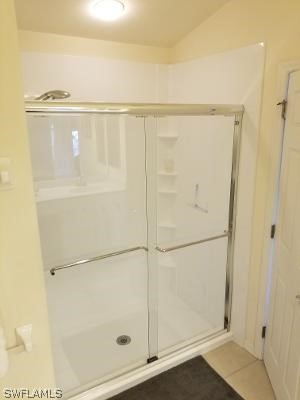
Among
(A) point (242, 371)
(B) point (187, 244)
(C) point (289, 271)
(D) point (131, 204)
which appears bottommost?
(A) point (242, 371)

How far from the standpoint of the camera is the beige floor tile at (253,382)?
5.94 ft

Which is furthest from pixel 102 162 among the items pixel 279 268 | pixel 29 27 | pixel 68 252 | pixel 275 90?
pixel 279 268

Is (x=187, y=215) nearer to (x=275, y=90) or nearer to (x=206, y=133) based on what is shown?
(x=206, y=133)

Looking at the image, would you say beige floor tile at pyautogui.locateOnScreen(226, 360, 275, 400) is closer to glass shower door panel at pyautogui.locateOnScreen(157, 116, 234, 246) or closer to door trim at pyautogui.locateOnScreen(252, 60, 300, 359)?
door trim at pyautogui.locateOnScreen(252, 60, 300, 359)

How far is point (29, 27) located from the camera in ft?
6.81

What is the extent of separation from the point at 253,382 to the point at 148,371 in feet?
2.23

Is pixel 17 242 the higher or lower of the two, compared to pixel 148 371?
higher

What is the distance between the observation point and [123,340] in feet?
7.35

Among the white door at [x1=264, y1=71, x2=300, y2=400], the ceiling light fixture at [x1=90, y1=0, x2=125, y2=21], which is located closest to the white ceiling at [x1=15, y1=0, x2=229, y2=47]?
the ceiling light fixture at [x1=90, y1=0, x2=125, y2=21]

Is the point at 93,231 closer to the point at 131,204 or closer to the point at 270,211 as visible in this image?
the point at 131,204

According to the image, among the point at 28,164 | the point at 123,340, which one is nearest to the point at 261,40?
the point at 28,164

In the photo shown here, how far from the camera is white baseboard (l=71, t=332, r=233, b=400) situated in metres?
1.79

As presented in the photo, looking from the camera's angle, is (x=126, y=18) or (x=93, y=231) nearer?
(x=126, y=18)

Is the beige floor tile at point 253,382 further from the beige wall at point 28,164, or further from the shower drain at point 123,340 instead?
the shower drain at point 123,340
